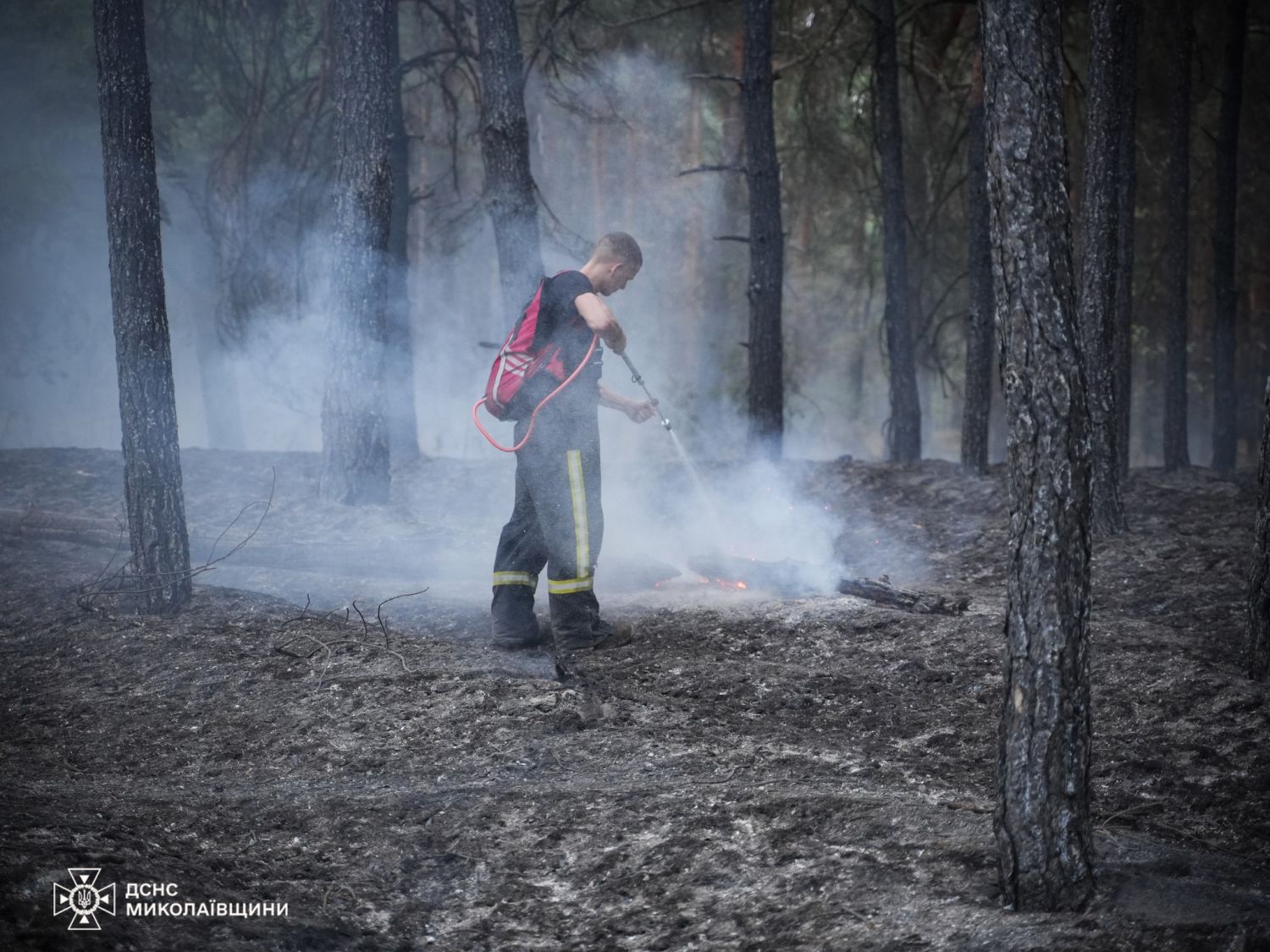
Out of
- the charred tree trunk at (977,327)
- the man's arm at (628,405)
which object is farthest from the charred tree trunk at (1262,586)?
the charred tree trunk at (977,327)

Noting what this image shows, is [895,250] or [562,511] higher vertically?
[895,250]

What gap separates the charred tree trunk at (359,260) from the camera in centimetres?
981

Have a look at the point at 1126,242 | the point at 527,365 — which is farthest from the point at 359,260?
the point at 1126,242

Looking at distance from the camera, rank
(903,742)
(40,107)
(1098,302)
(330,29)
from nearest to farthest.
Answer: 1. (903,742)
2. (1098,302)
3. (330,29)
4. (40,107)

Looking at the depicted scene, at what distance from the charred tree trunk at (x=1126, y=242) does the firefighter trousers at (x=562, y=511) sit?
254 inches

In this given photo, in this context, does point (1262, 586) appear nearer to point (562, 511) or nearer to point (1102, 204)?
point (562, 511)

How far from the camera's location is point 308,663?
5863 mm

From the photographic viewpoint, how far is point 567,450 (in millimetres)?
5926

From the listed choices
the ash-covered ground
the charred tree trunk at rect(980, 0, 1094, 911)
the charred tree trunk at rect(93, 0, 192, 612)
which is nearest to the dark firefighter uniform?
the ash-covered ground

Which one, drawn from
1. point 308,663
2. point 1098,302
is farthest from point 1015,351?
point 1098,302

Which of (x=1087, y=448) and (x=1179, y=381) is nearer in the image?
(x=1087, y=448)

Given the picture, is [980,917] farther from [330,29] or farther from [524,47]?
[524,47]

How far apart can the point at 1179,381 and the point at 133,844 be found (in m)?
12.9

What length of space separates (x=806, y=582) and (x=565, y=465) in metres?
2.61
